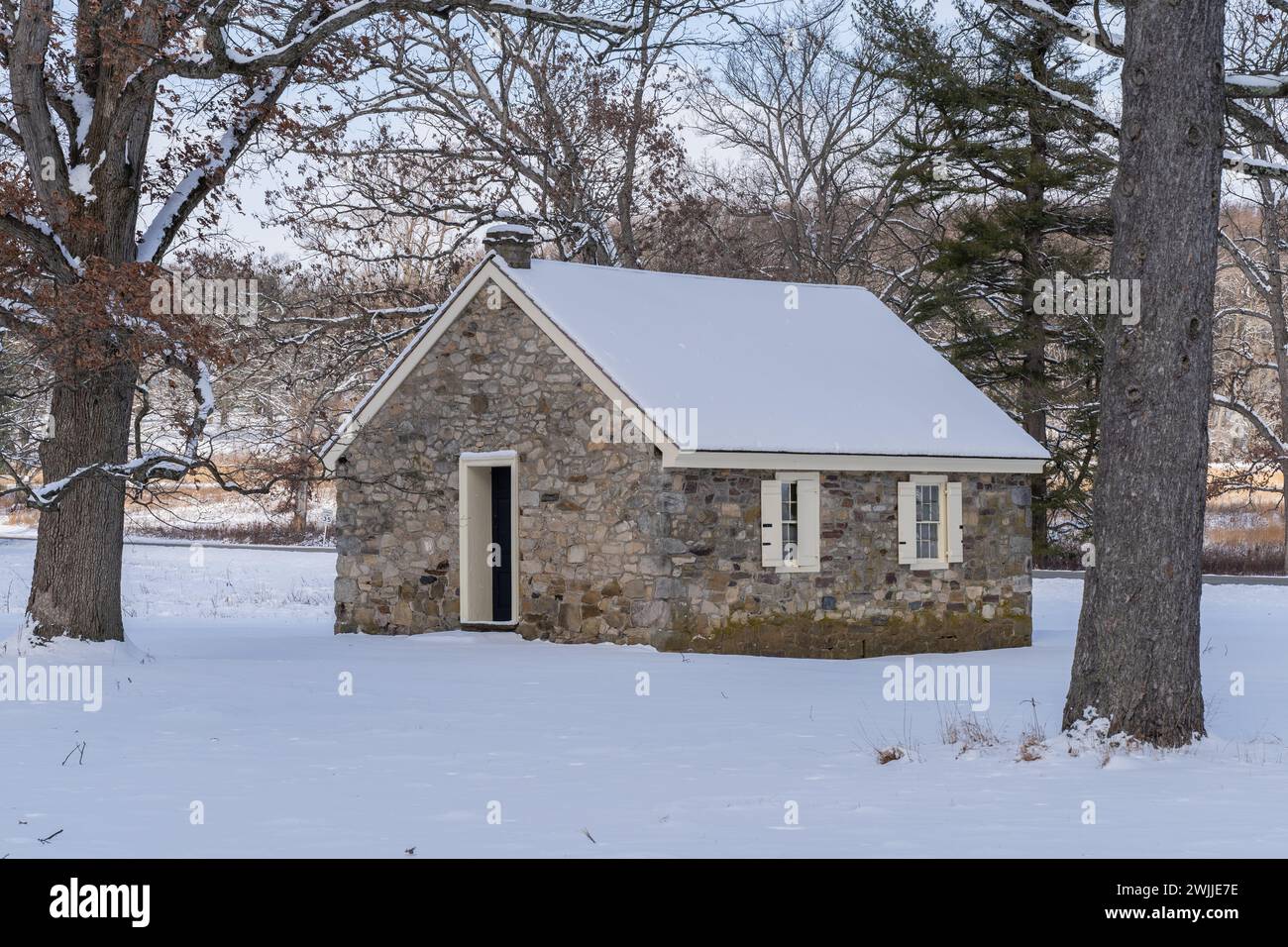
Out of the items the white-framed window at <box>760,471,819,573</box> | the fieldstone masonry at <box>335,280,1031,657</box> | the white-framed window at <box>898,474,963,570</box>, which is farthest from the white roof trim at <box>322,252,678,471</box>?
the white-framed window at <box>898,474,963,570</box>

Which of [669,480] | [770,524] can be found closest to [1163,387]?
[669,480]

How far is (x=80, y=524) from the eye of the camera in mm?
15094

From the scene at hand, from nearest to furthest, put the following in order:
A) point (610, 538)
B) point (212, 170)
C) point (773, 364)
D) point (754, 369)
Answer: point (212, 170)
point (610, 538)
point (754, 369)
point (773, 364)

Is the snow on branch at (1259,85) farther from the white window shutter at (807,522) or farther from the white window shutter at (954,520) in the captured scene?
the white window shutter at (954,520)

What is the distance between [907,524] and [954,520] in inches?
38.1

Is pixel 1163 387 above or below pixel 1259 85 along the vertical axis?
below

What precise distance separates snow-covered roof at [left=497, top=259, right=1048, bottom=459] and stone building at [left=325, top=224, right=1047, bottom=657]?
45 millimetres

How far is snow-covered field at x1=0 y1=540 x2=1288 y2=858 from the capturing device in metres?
7.50

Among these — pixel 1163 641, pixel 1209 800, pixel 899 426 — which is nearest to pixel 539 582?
pixel 899 426

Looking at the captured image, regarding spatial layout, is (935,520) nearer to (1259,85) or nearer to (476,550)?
(476,550)

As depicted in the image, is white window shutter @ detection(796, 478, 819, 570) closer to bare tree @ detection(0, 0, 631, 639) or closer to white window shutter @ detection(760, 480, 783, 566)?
white window shutter @ detection(760, 480, 783, 566)

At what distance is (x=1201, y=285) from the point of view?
32.7 feet

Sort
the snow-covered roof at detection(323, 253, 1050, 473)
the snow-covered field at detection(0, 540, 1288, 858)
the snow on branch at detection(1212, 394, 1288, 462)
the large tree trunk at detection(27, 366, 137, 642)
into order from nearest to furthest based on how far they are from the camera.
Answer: the snow-covered field at detection(0, 540, 1288, 858) → the large tree trunk at detection(27, 366, 137, 642) → the snow-covered roof at detection(323, 253, 1050, 473) → the snow on branch at detection(1212, 394, 1288, 462)

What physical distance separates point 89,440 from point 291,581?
55.3ft
